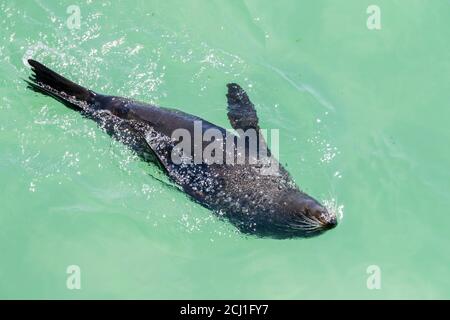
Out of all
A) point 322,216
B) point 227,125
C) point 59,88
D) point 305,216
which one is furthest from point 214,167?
point 59,88

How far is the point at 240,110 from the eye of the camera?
19.5 feet

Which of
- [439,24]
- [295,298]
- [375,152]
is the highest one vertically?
[439,24]

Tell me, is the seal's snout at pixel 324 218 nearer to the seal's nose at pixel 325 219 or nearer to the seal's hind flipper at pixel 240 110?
the seal's nose at pixel 325 219

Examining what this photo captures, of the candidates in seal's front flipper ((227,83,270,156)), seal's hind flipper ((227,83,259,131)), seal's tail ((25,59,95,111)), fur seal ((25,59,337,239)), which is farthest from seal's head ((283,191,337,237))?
seal's tail ((25,59,95,111))

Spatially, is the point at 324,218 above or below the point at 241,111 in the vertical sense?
below

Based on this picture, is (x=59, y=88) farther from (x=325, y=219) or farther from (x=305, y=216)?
(x=325, y=219)

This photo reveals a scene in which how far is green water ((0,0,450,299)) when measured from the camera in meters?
5.61

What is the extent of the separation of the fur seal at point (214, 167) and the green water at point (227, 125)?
27cm

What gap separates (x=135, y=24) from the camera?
6.87m

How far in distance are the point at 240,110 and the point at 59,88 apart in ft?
5.23

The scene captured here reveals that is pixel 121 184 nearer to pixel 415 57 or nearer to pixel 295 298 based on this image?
pixel 295 298

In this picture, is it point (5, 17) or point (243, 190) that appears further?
point (5, 17)

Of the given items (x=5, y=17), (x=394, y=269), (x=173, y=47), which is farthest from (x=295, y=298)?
(x=5, y=17)

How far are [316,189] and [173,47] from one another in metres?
2.16
